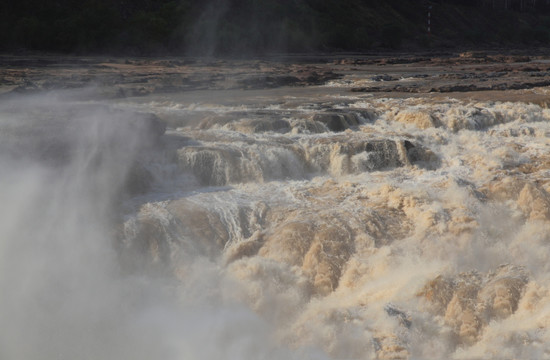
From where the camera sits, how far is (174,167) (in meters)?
11.8

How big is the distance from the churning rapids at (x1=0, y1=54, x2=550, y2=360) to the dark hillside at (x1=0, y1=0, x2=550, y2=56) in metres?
24.5

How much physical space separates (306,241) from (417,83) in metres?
15.8

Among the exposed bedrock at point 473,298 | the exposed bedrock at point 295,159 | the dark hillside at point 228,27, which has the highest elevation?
the dark hillside at point 228,27

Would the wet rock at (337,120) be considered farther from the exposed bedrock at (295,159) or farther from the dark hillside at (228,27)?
the dark hillside at (228,27)

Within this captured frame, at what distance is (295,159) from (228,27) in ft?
103

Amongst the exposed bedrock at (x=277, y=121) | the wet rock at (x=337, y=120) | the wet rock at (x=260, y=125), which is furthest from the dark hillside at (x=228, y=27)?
the wet rock at (x=337, y=120)

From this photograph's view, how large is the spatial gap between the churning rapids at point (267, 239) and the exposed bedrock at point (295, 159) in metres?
0.04

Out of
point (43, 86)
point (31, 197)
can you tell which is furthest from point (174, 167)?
point (43, 86)

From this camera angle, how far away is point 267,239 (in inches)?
370

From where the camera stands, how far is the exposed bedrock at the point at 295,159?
11.7 m

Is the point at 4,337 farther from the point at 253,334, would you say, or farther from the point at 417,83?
the point at 417,83

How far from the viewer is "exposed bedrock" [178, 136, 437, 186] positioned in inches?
461

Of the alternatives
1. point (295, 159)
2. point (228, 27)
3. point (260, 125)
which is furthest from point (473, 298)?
point (228, 27)

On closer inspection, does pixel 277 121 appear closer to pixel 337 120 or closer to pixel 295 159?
pixel 337 120
